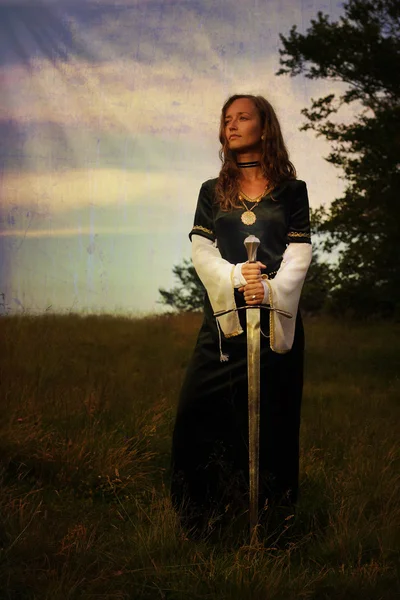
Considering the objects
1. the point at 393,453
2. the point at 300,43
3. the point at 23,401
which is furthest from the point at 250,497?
the point at 300,43

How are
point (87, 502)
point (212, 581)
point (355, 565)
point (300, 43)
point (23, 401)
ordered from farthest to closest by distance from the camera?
1. point (300, 43)
2. point (23, 401)
3. point (87, 502)
4. point (355, 565)
5. point (212, 581)

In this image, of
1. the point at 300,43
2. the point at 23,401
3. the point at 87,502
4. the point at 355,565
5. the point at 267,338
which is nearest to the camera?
the point at 355,565

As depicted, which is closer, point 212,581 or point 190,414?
point 212,581

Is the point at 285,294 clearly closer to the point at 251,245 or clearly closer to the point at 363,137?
the point at 251,245

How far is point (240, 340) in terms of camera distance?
3.48 meters

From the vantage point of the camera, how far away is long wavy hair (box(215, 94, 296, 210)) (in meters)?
3.59

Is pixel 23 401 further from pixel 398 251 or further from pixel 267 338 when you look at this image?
pixel 398 251

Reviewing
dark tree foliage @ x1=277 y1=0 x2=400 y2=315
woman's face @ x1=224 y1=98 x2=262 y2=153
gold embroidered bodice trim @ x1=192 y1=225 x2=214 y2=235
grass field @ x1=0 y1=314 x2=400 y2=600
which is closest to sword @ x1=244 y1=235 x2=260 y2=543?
grass field @ x1=0 y1=314 x2=400 y2=600

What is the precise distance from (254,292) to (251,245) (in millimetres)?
219

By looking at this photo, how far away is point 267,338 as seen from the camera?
348 cm

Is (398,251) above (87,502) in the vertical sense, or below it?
above

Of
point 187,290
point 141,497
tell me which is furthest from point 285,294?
point 187,290

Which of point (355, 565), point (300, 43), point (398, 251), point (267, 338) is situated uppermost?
point (300, 43)

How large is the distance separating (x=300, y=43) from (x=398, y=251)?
3333 mm
